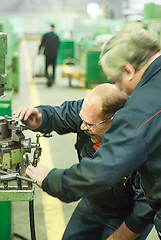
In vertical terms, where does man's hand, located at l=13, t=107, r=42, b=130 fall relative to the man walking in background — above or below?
above

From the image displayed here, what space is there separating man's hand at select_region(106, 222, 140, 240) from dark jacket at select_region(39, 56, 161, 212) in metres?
0.59

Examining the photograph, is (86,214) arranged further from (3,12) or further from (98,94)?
(3,12)

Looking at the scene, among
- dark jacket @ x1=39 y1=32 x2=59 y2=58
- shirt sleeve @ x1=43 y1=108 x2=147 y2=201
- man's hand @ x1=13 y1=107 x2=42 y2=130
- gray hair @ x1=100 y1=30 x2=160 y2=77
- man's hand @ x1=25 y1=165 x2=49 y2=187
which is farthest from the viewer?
dark jacket @ x1=39 y1=32 x2=59 y2=58

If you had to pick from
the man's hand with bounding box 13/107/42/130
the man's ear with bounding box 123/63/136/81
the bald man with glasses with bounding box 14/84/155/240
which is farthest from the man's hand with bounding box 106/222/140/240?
the man's ear with bounding box 123/63/136/81

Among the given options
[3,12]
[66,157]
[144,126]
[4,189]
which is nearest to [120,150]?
A: [144,126]

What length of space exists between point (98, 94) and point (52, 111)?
0.44 metres

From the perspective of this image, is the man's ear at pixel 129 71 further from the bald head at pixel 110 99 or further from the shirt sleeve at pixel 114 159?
the bald head at pixel 110 99

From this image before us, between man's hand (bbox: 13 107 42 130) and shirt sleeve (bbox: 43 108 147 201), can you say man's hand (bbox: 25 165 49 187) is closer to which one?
shirt sleeve (bbox: 43 108 147 201)

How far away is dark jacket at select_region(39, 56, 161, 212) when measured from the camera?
1.36 metres

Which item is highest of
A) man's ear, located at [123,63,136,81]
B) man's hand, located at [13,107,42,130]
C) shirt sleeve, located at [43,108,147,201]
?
man's ear, located at [123,63,136,81]

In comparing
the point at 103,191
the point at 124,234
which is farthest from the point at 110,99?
the point at 124,234

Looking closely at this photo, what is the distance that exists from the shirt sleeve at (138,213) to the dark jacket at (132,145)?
48 cm

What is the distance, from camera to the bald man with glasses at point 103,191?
6.23 feet

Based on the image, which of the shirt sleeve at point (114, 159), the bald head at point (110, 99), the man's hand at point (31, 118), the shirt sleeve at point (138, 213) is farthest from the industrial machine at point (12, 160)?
the shirt sleeve at point (138, 213)
